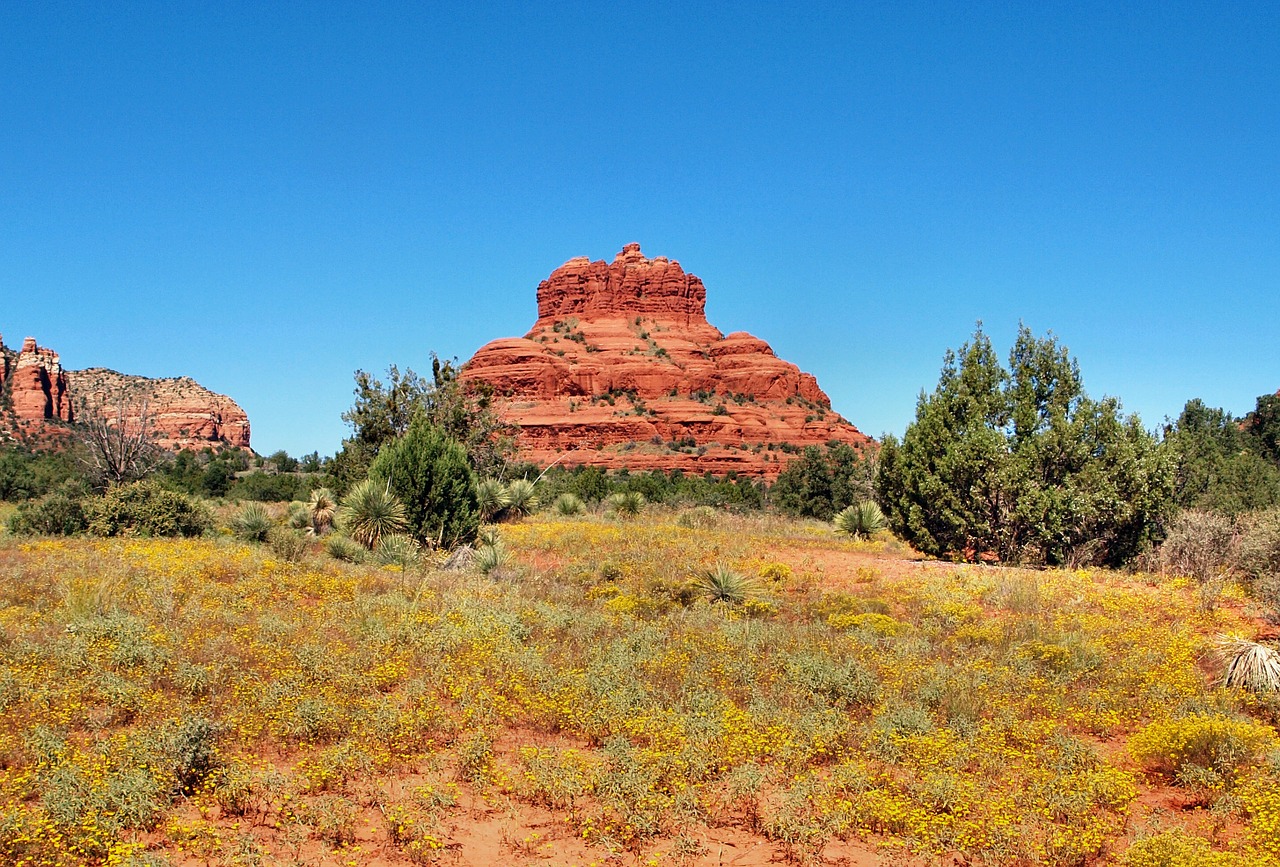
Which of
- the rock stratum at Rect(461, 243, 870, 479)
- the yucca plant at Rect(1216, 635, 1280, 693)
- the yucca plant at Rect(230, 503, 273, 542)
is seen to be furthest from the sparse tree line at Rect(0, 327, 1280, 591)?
the rock stratum at Rect(461, 243, 870, 479)

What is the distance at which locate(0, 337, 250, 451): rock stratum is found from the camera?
80.4m

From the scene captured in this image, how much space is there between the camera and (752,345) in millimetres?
105688

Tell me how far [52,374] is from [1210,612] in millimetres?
110141

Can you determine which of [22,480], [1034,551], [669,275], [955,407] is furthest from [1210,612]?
[669,275]

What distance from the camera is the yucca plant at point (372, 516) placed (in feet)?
59.8

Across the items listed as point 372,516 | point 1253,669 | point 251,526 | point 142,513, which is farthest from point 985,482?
point 142,513

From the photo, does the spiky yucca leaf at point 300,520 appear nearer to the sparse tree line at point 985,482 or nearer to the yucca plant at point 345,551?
the sparse tree line at point 985,482

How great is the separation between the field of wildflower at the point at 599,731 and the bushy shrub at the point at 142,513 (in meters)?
5.82

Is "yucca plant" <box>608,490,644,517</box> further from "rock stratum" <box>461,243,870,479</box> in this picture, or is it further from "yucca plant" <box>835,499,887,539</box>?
"rock stratum" <box>461,243,870,479</box>

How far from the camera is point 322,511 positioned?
23719 millimetres

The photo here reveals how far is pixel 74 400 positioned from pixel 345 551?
91.2 meters

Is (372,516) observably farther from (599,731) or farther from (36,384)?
(36,384)

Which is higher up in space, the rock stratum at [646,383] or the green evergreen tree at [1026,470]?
the rock stratum at [646,383]

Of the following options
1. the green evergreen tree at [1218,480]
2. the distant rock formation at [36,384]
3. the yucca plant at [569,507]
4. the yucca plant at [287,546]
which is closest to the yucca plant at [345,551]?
the yucca plant at [287,546]
